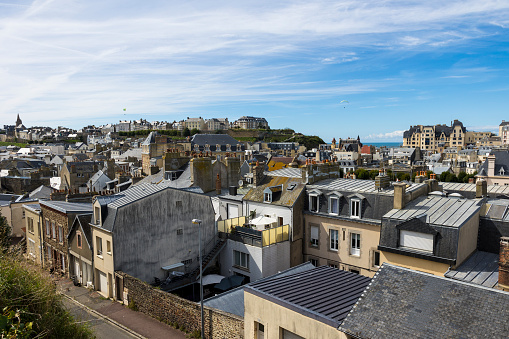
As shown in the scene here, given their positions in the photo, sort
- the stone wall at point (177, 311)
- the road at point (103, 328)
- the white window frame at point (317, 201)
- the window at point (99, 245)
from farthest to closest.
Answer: the white window frame at point (317, 201) → the window at point (99, 245) → the road at point (103, 328) → the stone wall at point (177, 311)

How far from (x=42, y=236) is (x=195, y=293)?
49.6ft

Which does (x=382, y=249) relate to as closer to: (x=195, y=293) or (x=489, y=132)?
(x=195, y=293)

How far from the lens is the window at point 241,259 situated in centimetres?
2341

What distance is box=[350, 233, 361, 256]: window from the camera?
2209 centimetres

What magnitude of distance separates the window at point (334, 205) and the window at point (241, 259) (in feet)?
20.7

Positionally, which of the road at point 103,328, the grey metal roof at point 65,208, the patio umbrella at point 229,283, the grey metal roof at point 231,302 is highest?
the grey metal roof at point 65,208

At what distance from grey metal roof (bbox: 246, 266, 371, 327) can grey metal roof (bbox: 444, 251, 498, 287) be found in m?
4.73

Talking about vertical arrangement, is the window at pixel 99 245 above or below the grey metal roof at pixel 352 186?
below

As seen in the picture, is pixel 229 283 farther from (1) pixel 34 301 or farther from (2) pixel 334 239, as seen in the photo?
(1) pixel 34 301

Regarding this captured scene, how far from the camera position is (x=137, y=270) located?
851 inches

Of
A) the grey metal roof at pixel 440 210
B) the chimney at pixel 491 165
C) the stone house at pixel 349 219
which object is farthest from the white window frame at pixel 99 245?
the chimney at pixel 491 165

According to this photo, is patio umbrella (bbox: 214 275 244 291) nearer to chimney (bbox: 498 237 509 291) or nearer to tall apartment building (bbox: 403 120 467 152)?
chimney (bbox: 498 237 509 291)

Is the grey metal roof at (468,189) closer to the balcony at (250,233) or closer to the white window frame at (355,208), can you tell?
the white window frame at (355,208)

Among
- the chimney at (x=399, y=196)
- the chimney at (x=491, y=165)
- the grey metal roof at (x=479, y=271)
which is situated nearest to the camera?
the grey metal roof at (x=479, y=271)
